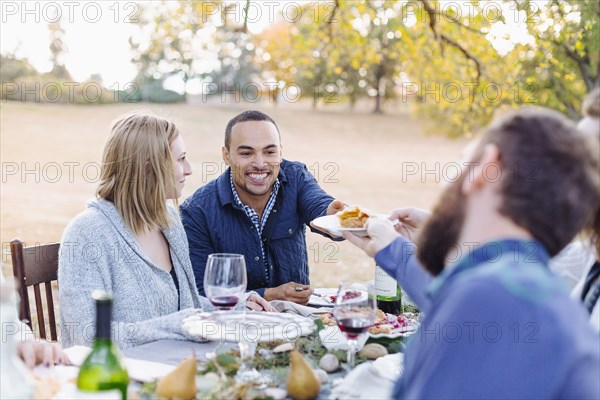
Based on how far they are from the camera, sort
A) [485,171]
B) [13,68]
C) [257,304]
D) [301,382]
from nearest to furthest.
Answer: [485,171] → [301,382] → [257,304] → [13,68]

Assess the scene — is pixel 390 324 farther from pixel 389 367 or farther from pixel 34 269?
pixel 34 269

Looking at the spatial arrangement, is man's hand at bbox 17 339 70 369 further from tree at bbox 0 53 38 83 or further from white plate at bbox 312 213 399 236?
tree at bbox 0 53 38 83

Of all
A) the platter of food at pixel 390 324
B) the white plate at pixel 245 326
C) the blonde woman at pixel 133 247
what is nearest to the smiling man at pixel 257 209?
the blonde woman at pixel 133 247

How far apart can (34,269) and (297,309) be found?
129 cm

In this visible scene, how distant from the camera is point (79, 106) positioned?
3916 cm

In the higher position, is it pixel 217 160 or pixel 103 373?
pixel 103 373

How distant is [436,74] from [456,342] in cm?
957

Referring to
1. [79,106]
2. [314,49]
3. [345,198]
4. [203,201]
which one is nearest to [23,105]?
[79,106]

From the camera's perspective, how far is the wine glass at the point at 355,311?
2195 millimetres

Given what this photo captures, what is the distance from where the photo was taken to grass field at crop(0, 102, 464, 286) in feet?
52.5

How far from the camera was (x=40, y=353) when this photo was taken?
224 centimetres

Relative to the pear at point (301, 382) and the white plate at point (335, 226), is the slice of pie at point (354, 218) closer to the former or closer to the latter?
the white plate at point (335, 226)

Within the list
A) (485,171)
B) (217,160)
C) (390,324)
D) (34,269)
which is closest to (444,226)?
(485,171)

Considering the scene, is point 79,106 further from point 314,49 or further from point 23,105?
point 314,49
